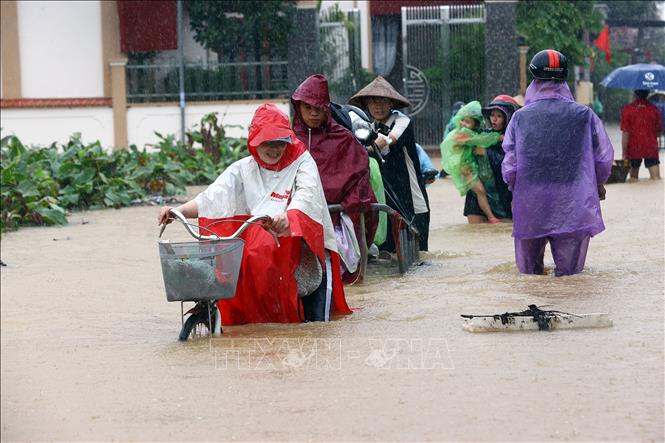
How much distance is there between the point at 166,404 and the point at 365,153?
3.66 m

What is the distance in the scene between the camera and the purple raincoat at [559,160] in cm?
894

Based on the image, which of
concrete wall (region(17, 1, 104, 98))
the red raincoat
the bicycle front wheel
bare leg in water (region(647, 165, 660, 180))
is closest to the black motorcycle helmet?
the red raincoat

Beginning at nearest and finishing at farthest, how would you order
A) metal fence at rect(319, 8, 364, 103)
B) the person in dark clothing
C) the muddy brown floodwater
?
the muddy brown floodwater → the person in dark clothing → metal fence at rect(319, 8, 364, 103)

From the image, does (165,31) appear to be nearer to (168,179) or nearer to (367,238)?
(168,179)

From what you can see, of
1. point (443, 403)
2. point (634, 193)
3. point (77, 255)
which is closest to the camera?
point (443, 403)

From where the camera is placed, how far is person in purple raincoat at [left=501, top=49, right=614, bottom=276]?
8.94 meters

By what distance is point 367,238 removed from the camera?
9.25 m

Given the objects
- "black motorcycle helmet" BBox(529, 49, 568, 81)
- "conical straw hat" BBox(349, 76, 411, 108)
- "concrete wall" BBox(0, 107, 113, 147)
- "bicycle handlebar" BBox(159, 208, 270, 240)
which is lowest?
"concrete wall" BBox(0, 107, 113, 147)

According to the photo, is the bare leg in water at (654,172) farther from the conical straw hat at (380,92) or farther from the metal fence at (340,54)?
the conical straw hat at (380,92)

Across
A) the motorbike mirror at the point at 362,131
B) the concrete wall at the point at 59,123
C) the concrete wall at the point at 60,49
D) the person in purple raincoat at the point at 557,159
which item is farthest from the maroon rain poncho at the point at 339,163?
the concrete wall at the point at 60,49

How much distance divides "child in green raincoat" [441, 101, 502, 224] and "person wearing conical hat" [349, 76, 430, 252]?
2099 mm

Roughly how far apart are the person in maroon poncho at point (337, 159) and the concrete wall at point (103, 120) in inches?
604

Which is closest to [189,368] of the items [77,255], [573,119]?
[573,119]

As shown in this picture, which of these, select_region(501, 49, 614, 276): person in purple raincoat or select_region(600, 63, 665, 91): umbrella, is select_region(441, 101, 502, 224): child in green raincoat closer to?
select_region(501, 49, 614, 276): person in purple raincoat
